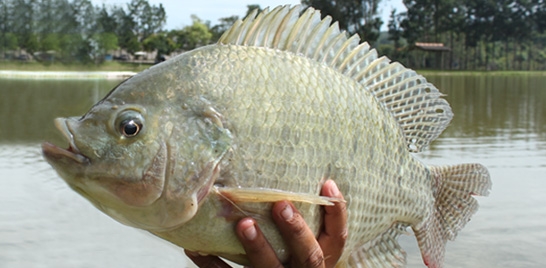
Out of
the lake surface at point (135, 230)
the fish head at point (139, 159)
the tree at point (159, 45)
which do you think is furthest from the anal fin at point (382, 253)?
the tree at point (159, 45)

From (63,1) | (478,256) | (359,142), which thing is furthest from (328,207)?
(63,1)

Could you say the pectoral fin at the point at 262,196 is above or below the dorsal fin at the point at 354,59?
below

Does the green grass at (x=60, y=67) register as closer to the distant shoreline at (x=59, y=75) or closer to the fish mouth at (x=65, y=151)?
the distant shoreline at (x=59, y=75)

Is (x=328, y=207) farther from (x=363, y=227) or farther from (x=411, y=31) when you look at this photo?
(x=411, y=31)

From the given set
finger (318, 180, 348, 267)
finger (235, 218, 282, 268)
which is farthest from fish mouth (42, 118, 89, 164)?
finger (318, 180, 348, 267)

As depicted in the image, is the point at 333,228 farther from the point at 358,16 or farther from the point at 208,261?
the point at 358,16

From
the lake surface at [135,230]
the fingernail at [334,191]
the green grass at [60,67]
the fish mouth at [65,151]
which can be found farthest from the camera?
the green grass at [60,67]

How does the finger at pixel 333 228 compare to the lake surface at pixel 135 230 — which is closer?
the finger at pixel 333 228

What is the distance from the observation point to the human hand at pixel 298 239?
1912 mm

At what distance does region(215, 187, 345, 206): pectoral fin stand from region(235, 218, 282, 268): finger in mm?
83

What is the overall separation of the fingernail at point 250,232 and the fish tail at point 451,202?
1097 mm

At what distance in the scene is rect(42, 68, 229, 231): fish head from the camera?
65.4 inches

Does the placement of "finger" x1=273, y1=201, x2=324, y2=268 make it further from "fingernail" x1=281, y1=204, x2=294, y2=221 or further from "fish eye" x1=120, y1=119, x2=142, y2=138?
"fish eye" x1=120, y1=119, x2=142, y2=138

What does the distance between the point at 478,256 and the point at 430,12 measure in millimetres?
70941
